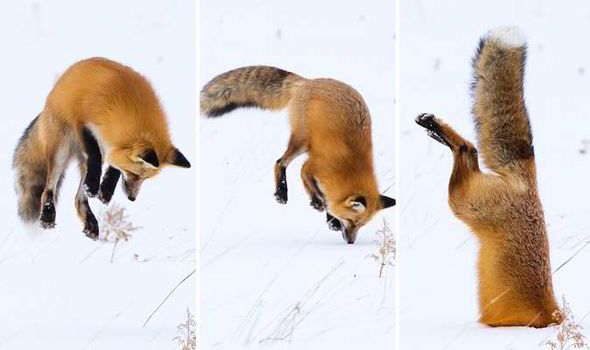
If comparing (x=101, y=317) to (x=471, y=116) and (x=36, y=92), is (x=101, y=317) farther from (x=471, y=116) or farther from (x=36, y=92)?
(x=471, y=116)

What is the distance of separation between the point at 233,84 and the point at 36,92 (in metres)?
0.88

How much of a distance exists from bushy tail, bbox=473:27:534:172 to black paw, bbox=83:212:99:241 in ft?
5.76

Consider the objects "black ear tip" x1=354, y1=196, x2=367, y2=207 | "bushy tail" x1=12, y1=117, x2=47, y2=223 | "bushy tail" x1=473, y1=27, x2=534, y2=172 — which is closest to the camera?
"bushy tail" x1=12, y1=117, x2=47, y2=223

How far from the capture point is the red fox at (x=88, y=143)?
457cm

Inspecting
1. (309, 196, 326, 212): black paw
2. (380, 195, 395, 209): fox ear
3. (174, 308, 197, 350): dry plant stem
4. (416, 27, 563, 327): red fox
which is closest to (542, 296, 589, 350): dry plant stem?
(416, 27, 563, 327): red fox

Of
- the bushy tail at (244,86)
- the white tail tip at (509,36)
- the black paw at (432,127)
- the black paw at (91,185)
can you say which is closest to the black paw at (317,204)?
the bushy tail at (244,86)

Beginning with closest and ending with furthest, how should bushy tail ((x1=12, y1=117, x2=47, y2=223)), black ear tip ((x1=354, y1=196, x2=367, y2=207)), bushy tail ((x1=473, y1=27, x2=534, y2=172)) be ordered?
bushy tail ((x1=12, y1=117, x2=47, y2=223)), bushy tail ((x1=473, y1=27, x2=534, y2=172)), black ear tip ((x1=354, y1=196, x2=367, y2=207))

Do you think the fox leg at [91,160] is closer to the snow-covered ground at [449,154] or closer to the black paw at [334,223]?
the black paw at [334,223]

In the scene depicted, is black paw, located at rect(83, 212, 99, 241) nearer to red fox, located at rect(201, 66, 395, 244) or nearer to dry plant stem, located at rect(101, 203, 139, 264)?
dry plant stem, located at rect(101, 203, 139, 264)

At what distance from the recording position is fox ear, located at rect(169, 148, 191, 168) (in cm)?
471

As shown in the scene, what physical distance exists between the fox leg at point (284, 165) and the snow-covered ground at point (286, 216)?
30mm

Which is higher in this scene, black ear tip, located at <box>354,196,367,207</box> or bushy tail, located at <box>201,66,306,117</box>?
bushy tail, located at <box>201,66,306,117</box>

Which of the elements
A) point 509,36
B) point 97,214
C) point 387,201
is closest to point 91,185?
point 97,214

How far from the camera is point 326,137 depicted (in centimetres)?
480
